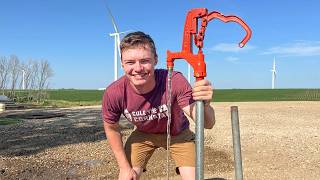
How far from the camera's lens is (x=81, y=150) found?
11.6 m

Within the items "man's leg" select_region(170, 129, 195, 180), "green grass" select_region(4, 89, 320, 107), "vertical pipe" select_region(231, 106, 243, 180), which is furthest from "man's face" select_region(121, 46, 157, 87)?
"green grass" select_region(4, 89, 320, 107)

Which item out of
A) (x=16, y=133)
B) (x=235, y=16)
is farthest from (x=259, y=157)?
(x=16, y=133)

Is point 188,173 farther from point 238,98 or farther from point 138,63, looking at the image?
point 238,98

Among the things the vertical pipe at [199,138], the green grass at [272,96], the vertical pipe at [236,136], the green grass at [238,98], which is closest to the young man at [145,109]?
the vertical pipe at [236,136]

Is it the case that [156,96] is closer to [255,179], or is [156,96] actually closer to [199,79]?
[199,79]

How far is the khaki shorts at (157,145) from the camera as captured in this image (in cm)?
468

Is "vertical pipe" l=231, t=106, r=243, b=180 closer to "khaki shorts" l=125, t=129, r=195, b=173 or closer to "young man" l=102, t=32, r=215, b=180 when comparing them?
"young man" l=102, t=32, r=215, b=180

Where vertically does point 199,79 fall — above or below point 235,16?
below

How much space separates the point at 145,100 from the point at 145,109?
83 millimetres

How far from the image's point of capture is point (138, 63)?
148 inches

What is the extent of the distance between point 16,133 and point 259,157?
8.38m

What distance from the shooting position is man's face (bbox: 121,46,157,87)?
12.3ft

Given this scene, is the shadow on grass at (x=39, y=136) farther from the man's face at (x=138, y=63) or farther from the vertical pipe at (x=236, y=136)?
the vertical pipe at (x=236, y=136)

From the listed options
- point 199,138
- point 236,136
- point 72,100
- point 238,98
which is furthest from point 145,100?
point 72,100
